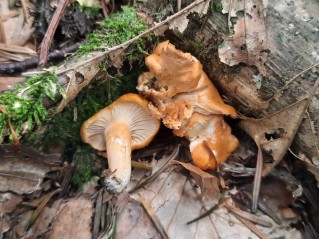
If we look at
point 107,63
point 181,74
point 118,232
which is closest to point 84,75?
point 107,63

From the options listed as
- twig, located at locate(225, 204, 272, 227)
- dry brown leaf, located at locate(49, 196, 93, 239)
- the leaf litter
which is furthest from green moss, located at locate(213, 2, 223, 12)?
dry brown leaf, located at locate(49, 196, 93, 239)

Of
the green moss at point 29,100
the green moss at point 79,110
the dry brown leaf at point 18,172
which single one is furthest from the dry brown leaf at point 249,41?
the dry brown leaf at point 18,172

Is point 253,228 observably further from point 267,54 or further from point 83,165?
point 83,165

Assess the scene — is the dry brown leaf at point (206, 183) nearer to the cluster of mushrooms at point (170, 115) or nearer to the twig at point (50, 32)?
the cluster of mushrooms at point (170, 115)

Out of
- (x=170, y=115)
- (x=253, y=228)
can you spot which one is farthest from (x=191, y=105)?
(x=253, y=228)

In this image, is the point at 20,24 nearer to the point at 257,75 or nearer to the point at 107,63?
the point at 107,63

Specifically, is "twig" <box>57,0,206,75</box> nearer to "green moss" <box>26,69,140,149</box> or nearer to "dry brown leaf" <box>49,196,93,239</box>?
"green moss" <box>26,69,140,149</box>
